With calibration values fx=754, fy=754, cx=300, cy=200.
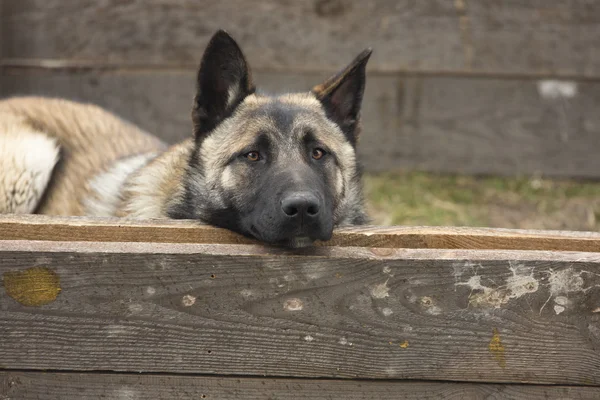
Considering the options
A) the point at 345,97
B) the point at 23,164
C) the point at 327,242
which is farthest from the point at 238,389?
the point at 23,164

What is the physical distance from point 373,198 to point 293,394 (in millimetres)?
3279

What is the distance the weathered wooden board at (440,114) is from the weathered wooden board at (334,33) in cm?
12

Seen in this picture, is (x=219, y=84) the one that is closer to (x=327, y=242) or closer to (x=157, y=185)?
(x=157, y=185)

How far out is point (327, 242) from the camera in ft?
8.73

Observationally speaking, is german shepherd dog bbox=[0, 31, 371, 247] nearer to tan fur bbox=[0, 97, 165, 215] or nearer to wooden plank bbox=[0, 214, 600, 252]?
tan fur bbox=[0, 97, 165, 215]

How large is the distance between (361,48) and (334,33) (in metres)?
0.23

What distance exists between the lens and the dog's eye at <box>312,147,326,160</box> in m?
3.26

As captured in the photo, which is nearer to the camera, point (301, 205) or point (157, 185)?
point (301, 205)

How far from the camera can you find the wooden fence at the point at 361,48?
552 centimetres

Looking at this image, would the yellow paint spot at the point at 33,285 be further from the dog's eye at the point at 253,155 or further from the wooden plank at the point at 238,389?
the dog's eye at the point at 253,155

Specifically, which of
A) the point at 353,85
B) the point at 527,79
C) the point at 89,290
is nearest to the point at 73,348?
the point at 89,290

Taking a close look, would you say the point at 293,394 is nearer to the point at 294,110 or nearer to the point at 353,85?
the point at 294,110

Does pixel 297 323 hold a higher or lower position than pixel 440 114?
higher

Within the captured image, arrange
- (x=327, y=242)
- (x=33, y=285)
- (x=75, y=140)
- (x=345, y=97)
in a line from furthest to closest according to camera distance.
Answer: (x=75, y=140) < (x=345, y=97) < (x=327, y=242) < (x=33, y=285)
